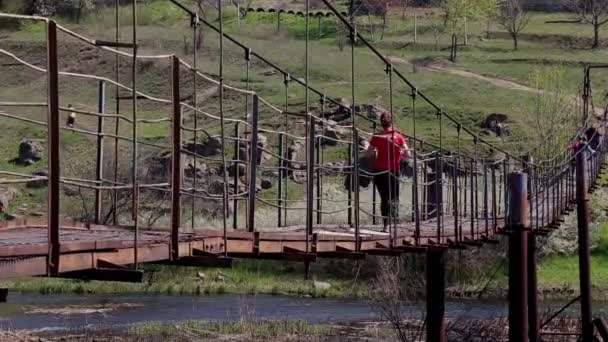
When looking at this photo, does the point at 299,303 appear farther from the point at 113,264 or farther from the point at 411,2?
the point at 411,2

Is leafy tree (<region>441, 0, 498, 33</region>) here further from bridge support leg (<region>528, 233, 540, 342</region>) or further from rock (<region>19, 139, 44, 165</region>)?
bridge support leg (<region>528, 233, 540, 342</region>)

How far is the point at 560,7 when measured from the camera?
6975 centimetres

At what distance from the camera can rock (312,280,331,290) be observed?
31.0 metres

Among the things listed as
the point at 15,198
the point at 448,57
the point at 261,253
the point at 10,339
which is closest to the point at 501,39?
the point at 448,57

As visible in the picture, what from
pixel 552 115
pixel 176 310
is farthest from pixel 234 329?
pixel 552 115

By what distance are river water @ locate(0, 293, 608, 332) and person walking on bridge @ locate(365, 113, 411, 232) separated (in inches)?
456

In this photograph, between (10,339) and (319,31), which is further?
(319,31)

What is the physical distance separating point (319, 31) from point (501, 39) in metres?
8.82

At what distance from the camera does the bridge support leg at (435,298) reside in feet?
52.2

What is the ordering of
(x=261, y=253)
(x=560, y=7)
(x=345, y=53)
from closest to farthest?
(x=261, y=253) < (x=345, y=53) < (x=560, y=7)

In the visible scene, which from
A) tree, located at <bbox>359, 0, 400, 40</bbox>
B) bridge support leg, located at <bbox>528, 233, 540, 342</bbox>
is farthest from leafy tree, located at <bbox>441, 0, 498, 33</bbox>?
bridge support leg, located at <bbox>528, 233, 540, 342</bbox>

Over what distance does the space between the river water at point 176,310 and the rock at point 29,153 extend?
24.2 feet

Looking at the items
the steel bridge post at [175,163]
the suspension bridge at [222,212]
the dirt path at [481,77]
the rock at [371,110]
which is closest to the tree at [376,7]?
the dirt path at [481,77]

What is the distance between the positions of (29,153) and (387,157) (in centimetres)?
2617
